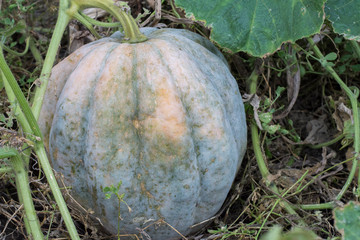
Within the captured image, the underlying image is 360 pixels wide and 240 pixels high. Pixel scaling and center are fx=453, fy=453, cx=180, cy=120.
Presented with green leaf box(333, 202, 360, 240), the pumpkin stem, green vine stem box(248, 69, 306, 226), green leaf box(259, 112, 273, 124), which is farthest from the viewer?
green leaf box(259, 112, 273, 124)

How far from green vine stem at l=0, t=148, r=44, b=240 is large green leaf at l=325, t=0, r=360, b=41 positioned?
4.34 feet

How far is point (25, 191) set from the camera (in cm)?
148

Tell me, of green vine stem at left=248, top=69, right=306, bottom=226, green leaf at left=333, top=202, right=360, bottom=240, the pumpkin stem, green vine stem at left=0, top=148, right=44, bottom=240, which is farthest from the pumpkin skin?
green leaf at left=333, top=202, right=360, bottom=240

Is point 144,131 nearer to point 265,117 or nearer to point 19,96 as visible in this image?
point 19,96

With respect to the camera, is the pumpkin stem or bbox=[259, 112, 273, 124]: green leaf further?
bbox=[259, 112, 273, 124]: green leaf

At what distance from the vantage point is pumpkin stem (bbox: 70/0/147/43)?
165 cm

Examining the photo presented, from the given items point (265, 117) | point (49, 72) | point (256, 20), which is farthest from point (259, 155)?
point (49, 72)

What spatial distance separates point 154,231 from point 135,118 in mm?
443

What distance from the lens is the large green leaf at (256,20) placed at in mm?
1686

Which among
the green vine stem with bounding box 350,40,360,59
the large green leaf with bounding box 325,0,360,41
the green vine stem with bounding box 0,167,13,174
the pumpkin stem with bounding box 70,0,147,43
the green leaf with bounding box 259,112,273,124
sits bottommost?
the green leaf with bounding box 259,112,273,124

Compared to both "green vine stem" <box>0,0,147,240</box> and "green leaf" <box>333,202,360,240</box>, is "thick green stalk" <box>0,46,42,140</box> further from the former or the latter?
"green leaf" <box>333,202,360,240</box>

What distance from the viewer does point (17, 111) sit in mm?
1503

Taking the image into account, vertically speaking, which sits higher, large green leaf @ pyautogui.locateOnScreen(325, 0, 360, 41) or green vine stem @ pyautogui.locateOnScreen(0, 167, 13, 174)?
large green leaf @ pyautogui.locateOnScreen(325, 0, 360, 41)

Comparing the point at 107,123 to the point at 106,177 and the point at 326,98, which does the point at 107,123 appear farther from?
the point at 326,98
